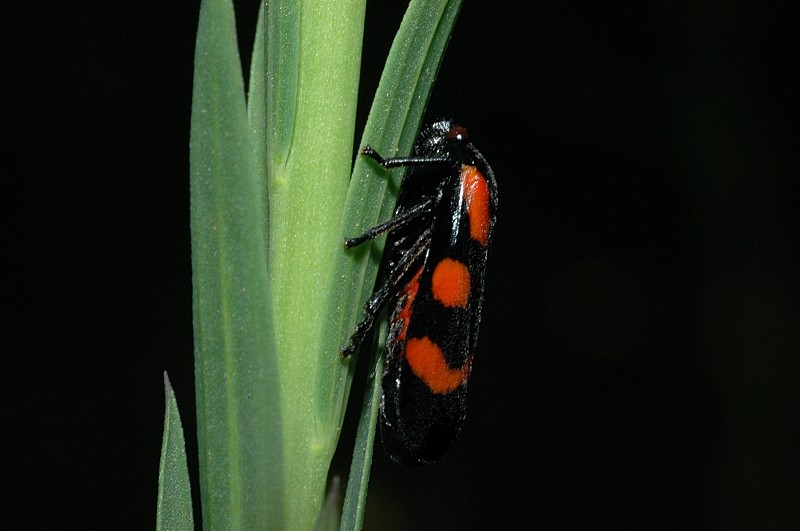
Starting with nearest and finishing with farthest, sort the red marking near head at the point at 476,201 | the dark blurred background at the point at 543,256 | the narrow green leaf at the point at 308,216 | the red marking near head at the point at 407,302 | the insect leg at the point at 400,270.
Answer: the narrow green leaf at the point at 308,216 → the insect leg at the point at 400,270 → the red marking near head at the point at 407,302 → the red marking near head at the point at 476,201 → the dark blurred background at the point at 543,256

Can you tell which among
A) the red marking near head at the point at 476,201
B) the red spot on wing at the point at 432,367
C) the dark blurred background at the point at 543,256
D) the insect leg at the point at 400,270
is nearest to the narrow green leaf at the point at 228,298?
the insect leg at the point at 400,270

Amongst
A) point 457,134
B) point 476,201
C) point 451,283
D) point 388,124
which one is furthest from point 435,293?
point 388,124

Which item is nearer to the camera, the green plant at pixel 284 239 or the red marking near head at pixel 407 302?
the green plant at pixel 284 239

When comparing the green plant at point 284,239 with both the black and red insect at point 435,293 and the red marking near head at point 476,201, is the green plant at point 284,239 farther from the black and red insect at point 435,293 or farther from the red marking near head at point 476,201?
the red marking near head at point 476,201

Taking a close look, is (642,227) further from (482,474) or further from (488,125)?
(482,474)

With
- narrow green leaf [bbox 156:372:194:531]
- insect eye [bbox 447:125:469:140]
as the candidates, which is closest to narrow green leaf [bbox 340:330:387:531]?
narrow green leaf [bbox 156:372:194:531]

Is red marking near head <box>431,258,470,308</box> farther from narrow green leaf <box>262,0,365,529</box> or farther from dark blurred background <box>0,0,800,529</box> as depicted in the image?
dark blurred background <box>0,0,800,529</box>

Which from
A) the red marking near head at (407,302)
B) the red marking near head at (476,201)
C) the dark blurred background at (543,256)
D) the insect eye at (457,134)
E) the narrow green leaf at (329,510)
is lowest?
the narrow green leaf at (329,510)

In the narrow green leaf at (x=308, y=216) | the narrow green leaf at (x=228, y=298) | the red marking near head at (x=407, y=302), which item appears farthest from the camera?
the red marking near head at (x=407, y=302)
